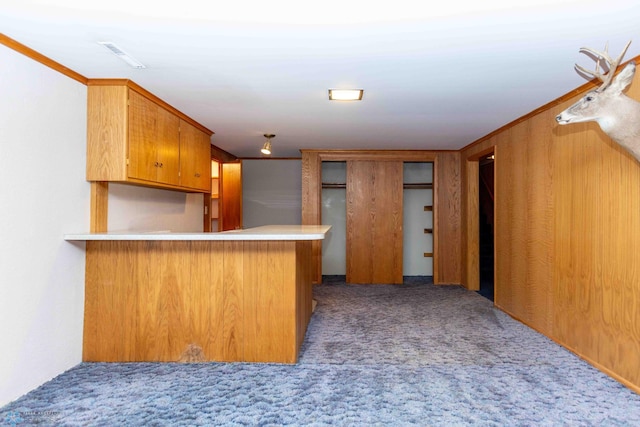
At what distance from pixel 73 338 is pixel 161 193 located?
5.87 ft

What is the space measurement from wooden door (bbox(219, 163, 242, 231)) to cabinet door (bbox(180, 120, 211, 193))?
203 centimetres

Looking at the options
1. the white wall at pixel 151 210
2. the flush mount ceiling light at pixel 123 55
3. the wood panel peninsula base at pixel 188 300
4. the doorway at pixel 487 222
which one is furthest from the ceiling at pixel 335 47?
the doorway at pixel 487 222

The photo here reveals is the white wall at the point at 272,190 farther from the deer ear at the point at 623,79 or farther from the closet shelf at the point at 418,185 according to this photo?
the deer ear at the point at 623,79

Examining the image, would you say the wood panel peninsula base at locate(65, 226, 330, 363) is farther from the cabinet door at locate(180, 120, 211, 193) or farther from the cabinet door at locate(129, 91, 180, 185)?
the cabinet door at locate(180, 120, 211, 193)

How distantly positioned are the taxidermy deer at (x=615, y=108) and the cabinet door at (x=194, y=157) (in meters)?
3.48

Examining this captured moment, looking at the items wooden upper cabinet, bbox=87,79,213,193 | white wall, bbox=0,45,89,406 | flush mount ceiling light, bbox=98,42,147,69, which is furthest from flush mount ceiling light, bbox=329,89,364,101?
white wall, bbox=0,45,89,406

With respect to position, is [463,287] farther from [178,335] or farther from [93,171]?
[93,171]

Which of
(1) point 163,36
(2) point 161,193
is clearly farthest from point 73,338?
(1) point 163,36

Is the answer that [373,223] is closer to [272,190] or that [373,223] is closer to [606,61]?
[272,190]

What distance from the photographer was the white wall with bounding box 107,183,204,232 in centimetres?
329

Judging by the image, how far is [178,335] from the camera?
9.65 ft

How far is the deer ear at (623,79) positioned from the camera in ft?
7.12

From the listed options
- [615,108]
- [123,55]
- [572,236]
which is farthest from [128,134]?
[572,236]

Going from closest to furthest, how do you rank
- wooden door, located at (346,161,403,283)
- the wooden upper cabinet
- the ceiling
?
the ceiling
the wooden upper cabinet
wooden door, located at (346,161,403,283)
